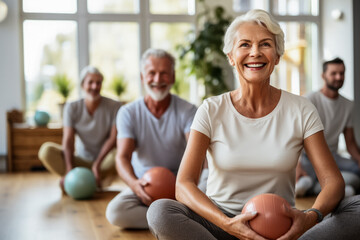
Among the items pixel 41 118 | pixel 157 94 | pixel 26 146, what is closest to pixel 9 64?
pixel 41 118

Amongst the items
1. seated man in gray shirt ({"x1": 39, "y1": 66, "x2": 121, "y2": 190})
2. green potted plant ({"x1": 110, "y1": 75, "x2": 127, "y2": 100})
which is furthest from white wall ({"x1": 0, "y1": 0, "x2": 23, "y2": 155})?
seated man in gray shirt ({"x1": 39, "y1": 66, "x2": 121, "y2": 190})

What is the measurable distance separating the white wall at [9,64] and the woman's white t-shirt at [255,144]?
4930mm

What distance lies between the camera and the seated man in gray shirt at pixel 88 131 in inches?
175

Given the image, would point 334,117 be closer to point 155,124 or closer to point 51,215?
point 155,124

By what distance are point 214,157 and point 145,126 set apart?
1260 mm

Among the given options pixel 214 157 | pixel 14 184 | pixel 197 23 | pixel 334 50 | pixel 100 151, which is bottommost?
pixel 14 184

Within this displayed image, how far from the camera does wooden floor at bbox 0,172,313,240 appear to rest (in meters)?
2.92

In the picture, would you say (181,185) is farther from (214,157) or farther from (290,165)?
(290,165)

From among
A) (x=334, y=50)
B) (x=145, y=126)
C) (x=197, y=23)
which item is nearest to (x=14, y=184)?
(x=145, y=126)

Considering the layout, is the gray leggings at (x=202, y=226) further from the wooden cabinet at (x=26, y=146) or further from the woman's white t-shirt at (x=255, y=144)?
the wooden cabinet at (x=26, y=146)

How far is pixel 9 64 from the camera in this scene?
6.39 metres

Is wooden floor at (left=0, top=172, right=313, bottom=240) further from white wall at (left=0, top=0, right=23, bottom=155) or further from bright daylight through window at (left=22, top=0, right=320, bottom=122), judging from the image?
bright daylight through window at (left=22, top=0, right=320, bottom=122)

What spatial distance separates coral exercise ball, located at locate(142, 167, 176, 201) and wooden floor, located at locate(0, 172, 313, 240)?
26cm

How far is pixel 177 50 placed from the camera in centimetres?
689
